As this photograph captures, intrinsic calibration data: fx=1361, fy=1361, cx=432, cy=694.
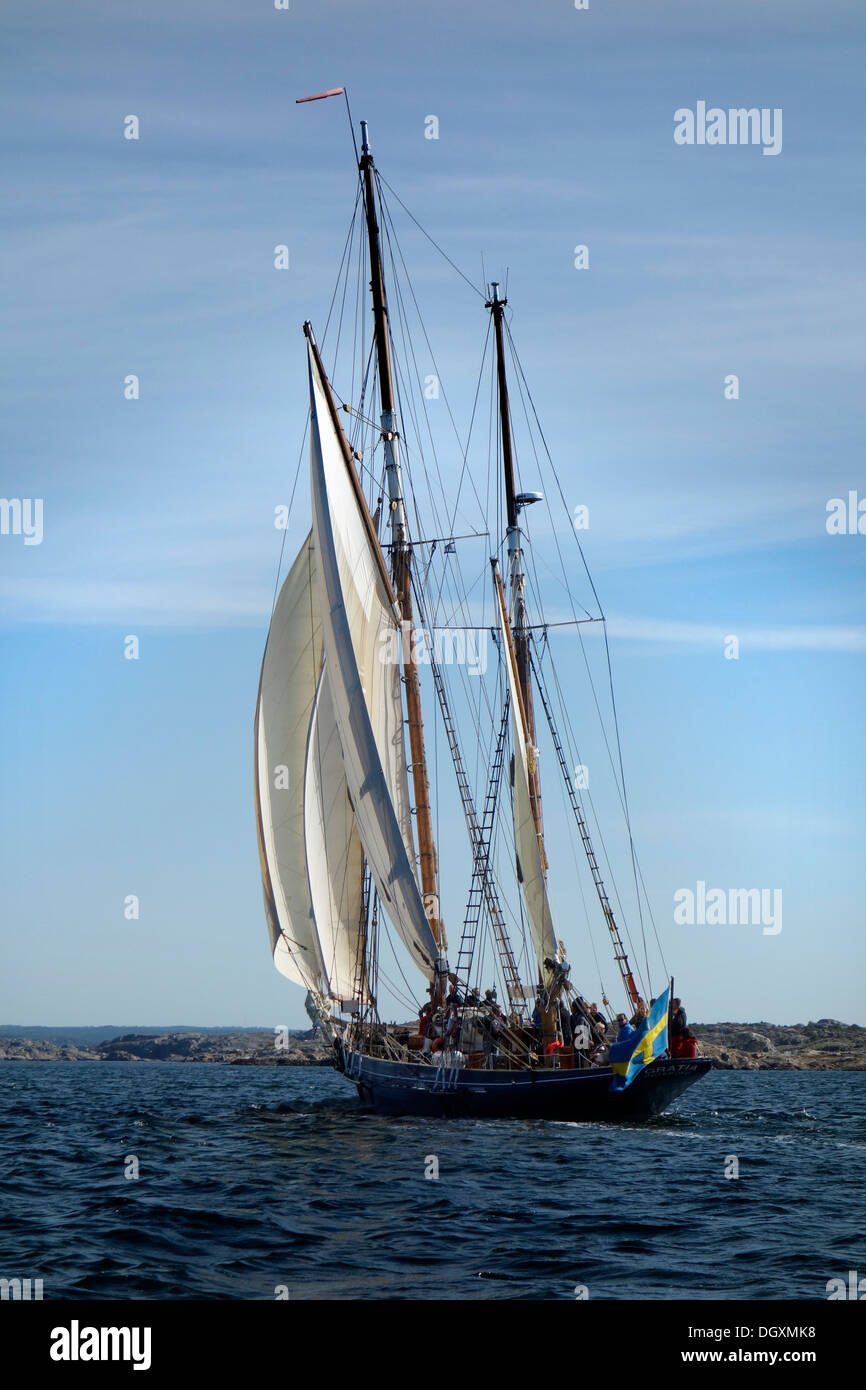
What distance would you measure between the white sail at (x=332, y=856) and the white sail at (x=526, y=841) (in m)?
6.14

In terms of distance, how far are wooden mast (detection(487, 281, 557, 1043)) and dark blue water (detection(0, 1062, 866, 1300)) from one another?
1288cm

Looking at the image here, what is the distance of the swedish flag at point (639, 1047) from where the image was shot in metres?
37.5

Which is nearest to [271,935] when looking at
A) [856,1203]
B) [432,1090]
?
[432,1090]

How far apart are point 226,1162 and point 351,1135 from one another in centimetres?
626

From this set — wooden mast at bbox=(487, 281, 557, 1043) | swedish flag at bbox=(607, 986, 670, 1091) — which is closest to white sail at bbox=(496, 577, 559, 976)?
wooden mast at bbox=(487, 281, 557, 1043)

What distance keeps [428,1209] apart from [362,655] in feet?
72.8

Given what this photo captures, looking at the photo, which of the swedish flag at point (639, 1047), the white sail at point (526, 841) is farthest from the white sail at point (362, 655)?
the swedish flag at point (639, 1047)

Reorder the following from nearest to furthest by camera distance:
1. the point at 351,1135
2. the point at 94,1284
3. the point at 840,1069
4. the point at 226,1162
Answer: the point at 94,1284, the point at 226,1162, the point at 351,1135, the point at 840,1069

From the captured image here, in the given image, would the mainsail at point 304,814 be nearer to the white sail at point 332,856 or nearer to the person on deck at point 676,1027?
the white sail at point 332,856

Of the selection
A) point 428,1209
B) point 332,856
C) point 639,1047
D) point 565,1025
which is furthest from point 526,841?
point 428,1209

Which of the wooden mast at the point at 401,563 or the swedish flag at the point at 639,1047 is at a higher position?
the wooden mast at the point at 401,563

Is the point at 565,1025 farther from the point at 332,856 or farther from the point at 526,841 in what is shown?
the point at 332,856

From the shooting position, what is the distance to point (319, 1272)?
62.1ft
